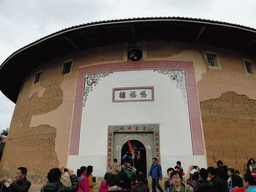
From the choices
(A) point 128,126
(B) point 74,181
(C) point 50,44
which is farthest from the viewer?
(C) point 50,44

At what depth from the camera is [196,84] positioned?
7.37m

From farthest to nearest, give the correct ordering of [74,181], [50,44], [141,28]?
[50,44] < [141,28] < [74,181]

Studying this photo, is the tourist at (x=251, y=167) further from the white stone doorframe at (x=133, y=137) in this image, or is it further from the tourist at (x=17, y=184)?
the tourist at (x=17, y=184)

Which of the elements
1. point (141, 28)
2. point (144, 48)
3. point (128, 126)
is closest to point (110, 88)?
point (128, 126)

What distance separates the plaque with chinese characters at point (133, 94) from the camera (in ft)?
23.7

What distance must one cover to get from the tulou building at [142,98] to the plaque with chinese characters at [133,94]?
40mm

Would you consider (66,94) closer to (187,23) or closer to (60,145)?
(60,145)

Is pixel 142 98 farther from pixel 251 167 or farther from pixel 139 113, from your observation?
pixel 251 167

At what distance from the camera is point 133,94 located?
7316 millimetres

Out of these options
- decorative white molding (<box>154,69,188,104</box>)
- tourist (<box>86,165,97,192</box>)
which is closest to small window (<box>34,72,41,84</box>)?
decorative white molding (<box>154,69,188,104</box>)

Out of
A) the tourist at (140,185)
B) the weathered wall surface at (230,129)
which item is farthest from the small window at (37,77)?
the tourist at (140,185)

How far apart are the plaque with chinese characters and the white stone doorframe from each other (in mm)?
1052

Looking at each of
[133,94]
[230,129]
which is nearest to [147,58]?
[133,94]

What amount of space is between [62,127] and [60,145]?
2.31ft
